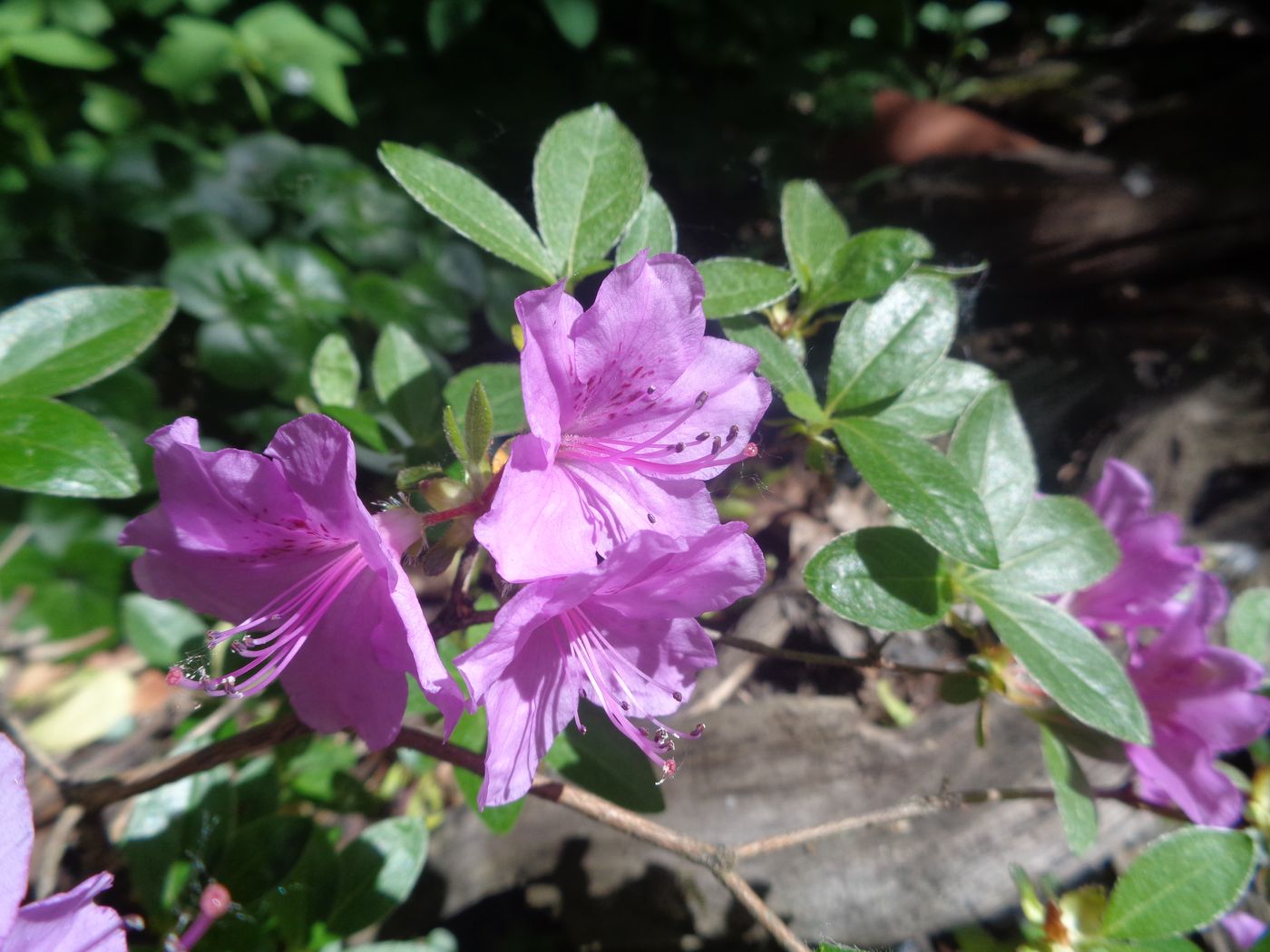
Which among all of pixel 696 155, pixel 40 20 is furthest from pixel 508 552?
pixel 40 20

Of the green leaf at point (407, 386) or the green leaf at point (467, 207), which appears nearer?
the green leaf at point (467, 207)

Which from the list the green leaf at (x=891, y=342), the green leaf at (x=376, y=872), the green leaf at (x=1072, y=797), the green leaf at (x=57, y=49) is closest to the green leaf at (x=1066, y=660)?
the green leaf at (x=1072, y=797)

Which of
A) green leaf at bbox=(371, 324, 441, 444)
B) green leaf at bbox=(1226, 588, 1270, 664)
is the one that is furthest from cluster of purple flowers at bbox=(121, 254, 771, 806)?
green leaf at bbox=(1226, 588, 1270, 664)

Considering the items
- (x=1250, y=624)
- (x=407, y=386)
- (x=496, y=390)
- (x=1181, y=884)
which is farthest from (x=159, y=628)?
(x=1250, y=624)

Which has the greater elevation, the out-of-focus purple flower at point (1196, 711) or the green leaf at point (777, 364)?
the green leaf at point (777, 364)

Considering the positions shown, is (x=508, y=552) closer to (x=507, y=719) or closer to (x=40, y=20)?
(x=507, y=719)

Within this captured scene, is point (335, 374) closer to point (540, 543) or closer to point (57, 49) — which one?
point (540, 543)

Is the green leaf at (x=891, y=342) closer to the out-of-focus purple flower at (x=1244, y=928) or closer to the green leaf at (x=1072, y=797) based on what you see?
the green leaf at (x=1072, y=797)
